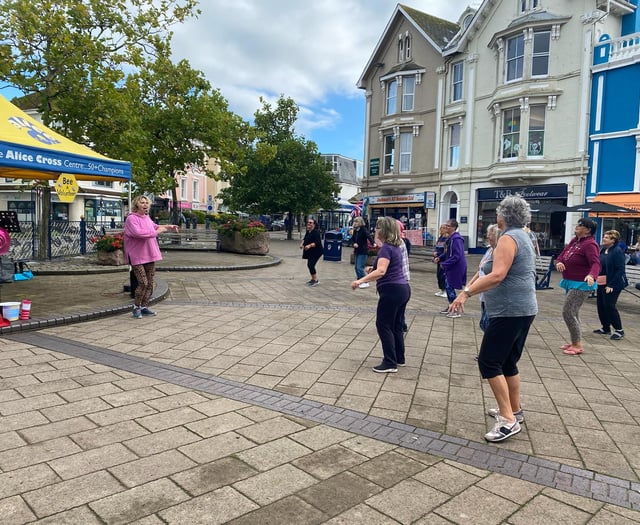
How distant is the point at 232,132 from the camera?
829 inches

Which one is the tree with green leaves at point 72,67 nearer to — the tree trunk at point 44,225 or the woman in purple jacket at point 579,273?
the tree trunk at point 44,225

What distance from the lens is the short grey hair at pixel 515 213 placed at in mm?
3602

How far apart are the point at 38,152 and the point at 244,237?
1247 cm

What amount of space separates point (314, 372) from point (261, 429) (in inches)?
57.5

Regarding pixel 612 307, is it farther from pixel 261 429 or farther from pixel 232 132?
pixel 232 132

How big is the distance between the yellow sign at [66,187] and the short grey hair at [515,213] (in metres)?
6.25

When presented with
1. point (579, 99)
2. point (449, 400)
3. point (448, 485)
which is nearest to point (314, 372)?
point (449, 400)

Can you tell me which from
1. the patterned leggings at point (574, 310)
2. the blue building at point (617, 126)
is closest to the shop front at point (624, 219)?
the blue building at point (617, 126)

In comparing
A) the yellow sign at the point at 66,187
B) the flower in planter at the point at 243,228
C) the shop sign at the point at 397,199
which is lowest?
the flower in planter at the point at 243,228

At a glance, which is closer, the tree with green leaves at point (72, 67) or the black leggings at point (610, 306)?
the black leggings at point (610, 306)

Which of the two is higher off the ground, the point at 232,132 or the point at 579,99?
the point at 579,99

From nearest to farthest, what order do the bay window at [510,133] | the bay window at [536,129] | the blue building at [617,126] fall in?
1. the blue building at [617,126]
2. the bay window at [536,129]
3. the bay window at [510,133]

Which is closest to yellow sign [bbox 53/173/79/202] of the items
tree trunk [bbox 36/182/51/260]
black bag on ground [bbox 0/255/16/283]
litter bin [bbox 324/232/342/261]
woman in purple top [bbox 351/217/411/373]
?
black bag on ground [bbox 0/255/16/283]

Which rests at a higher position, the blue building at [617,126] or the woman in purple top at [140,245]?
the blue building at [617,126]
